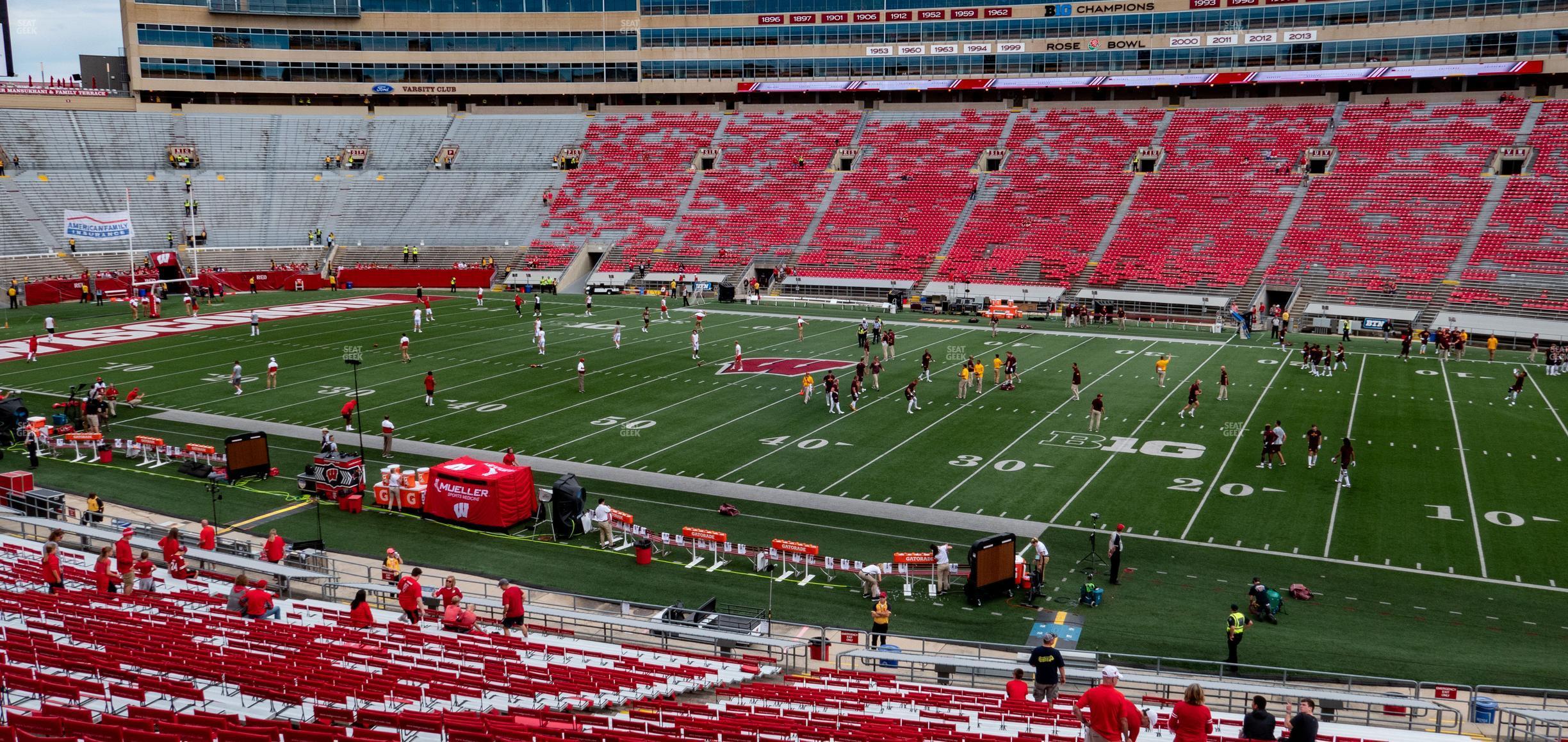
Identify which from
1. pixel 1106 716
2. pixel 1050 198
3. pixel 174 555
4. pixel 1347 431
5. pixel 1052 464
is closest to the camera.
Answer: pixel 1106 716

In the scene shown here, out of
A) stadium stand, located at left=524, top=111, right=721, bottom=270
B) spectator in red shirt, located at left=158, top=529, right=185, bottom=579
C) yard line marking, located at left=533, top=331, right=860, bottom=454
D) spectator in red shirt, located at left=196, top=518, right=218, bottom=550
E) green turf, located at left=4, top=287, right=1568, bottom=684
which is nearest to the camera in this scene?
spectator in red shirt, located at left=158, top=529, right=185, bottom=579

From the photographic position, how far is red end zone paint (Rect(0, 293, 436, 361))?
41781 mm

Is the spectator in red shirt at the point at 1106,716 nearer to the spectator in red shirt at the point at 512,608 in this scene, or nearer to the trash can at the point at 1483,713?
the trash can at the point at 1483,713

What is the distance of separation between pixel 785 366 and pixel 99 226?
39.6m

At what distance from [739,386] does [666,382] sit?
8.15ft

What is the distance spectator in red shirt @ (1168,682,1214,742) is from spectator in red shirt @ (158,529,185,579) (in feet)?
48.5

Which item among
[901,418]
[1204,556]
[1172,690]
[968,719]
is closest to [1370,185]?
[901,418]

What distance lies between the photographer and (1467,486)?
23797 mm

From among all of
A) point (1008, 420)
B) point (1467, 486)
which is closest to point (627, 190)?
point (1008, 420)

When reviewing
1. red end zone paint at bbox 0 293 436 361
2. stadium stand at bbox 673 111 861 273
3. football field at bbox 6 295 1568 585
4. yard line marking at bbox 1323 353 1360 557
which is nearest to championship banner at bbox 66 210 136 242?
red end zone paint at bbox 0 293 436 361

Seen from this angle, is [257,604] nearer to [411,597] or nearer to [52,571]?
[411,597]

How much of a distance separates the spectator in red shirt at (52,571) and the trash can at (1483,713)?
18.3 m

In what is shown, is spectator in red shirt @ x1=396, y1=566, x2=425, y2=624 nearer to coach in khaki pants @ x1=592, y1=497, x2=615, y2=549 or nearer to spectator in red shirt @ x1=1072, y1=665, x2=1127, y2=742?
coach in khaki pants @ x1=592, y1=497, x2=615, y2=549

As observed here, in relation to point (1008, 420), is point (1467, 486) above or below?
below
